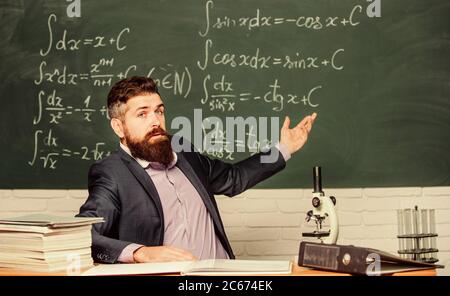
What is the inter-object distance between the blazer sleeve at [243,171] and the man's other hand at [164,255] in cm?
89

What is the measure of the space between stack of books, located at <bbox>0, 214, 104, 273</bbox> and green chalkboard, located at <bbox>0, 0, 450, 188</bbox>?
1.48m

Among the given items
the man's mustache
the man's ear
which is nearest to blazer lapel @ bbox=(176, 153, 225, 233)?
the man's mustache

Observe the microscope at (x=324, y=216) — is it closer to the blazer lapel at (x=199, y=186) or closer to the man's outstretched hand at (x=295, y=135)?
the blazer lapel at (x=199, y=186)

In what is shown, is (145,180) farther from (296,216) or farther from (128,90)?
(296,216)

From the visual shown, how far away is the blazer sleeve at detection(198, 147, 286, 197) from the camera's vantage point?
349 cm

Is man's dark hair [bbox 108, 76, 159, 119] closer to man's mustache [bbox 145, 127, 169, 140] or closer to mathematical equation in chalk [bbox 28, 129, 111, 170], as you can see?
man's mustache [bbox 145, 127, 169, 140]

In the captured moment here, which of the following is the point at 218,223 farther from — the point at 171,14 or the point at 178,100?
the point at 171,14

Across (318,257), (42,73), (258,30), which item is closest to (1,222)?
(318,257)

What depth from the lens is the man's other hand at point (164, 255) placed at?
2541 millimetres

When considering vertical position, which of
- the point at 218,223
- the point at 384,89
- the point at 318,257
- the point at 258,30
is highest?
the point at 258,30

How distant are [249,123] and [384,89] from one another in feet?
2.35

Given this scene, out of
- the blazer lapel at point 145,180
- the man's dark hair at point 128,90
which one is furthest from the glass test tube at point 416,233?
the man's dark hair at point 128,90

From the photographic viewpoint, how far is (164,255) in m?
2.55

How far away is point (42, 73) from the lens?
12.7ft
